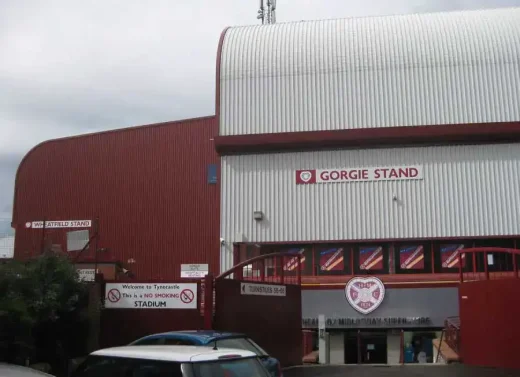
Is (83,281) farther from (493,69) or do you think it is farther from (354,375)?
(493,69)

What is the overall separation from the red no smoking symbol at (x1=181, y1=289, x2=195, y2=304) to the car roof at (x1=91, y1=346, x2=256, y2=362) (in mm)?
7617

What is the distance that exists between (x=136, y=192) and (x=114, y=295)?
22830 millimetres

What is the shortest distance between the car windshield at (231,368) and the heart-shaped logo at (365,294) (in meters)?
18.3

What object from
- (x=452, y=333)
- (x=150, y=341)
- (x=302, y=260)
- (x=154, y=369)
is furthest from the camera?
(x=302, y=260)

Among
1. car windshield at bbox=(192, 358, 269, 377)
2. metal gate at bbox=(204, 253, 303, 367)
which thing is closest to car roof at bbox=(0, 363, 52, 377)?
car windshield at bbox=(192, 358, 269, 377)

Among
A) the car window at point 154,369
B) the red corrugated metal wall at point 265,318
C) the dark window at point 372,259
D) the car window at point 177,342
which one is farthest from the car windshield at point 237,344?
the dark window at point 372,259

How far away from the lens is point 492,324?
18.1 m

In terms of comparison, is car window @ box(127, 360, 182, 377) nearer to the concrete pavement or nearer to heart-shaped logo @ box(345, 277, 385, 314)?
the concrete pavement

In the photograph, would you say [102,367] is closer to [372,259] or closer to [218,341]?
[218,341]

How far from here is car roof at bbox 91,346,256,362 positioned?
6910 millimetres

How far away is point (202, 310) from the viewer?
15.4 meters

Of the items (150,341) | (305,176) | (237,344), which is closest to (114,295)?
(150,341)

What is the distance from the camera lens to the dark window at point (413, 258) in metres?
26.0

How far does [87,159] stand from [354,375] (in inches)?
1067
